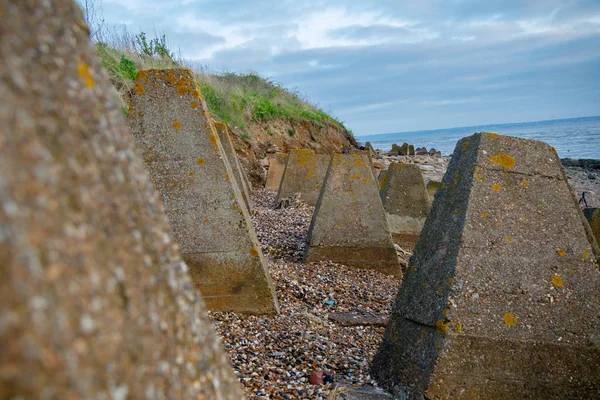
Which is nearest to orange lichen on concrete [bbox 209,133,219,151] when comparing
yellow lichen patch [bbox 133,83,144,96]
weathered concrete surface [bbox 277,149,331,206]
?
yellow lichen patch [bbox 133,83,144,96]

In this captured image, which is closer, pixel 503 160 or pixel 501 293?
pixel 501 293

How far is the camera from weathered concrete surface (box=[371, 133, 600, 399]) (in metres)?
2.50

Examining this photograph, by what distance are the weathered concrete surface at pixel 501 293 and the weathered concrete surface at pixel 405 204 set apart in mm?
5140

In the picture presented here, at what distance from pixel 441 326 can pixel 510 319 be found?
353 millimetres

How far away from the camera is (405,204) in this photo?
26.5 ft

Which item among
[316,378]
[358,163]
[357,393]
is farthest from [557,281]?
[358,163]

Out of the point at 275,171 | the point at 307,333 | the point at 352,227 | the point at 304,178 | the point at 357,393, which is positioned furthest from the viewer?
the point at 275,171

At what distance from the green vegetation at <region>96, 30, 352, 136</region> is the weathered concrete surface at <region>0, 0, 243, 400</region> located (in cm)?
747

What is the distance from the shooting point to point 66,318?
1.97 ft

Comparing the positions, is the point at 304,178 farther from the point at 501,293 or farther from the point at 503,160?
the point at 501,293

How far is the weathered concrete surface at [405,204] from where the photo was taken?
26.3ft

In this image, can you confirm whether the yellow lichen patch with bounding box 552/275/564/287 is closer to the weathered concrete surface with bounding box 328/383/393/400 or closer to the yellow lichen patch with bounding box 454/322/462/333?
the yellow lichen patch with bounding box 454/322/462/333

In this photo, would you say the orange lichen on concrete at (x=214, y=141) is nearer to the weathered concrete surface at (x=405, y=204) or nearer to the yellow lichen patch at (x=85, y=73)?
the yellow lichen patch at (x=85, y=73)

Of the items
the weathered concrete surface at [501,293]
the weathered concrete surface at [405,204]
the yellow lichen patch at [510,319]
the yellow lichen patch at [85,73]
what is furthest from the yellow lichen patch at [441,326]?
the weathered concrete surface at [405,204]
